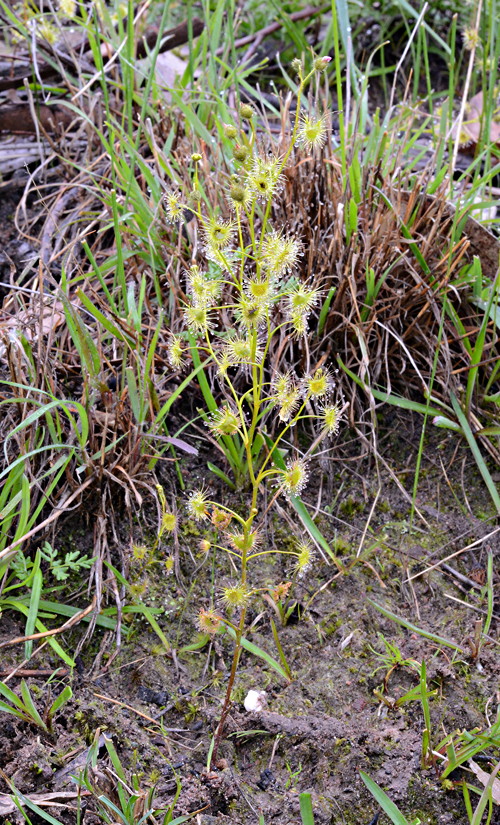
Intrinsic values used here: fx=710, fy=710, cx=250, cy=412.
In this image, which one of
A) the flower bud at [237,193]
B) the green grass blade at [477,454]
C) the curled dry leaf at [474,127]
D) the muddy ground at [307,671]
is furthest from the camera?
the curled dry leaf at [474,127]

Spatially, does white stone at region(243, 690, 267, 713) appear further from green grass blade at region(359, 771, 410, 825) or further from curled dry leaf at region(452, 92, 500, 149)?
curled dry leaf at region(452, 92, 500, 149)

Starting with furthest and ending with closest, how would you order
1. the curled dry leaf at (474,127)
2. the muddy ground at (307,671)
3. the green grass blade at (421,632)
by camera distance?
the curled dry leaf at (474,127), the green grass blade at (421,632), the muddy ground at (307,671)

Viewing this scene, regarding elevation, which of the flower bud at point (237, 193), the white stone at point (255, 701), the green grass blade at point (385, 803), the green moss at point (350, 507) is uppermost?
the flower bud at point (237, 193)

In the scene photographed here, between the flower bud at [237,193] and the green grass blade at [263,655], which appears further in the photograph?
the green grass blade at [263,655]

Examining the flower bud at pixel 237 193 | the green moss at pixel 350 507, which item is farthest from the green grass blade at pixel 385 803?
the flower bud at pixel 237 193

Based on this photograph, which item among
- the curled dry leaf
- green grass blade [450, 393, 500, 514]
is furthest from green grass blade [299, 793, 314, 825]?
the curled dry leaf

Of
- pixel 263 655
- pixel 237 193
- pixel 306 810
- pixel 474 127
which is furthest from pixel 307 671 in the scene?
pixel 474 127

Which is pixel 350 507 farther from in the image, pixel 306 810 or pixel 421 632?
pixel 306 810

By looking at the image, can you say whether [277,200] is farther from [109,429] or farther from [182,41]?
[182,41]

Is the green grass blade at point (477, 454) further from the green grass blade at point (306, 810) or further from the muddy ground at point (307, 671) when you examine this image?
the green grass blade at point (306, 810)
